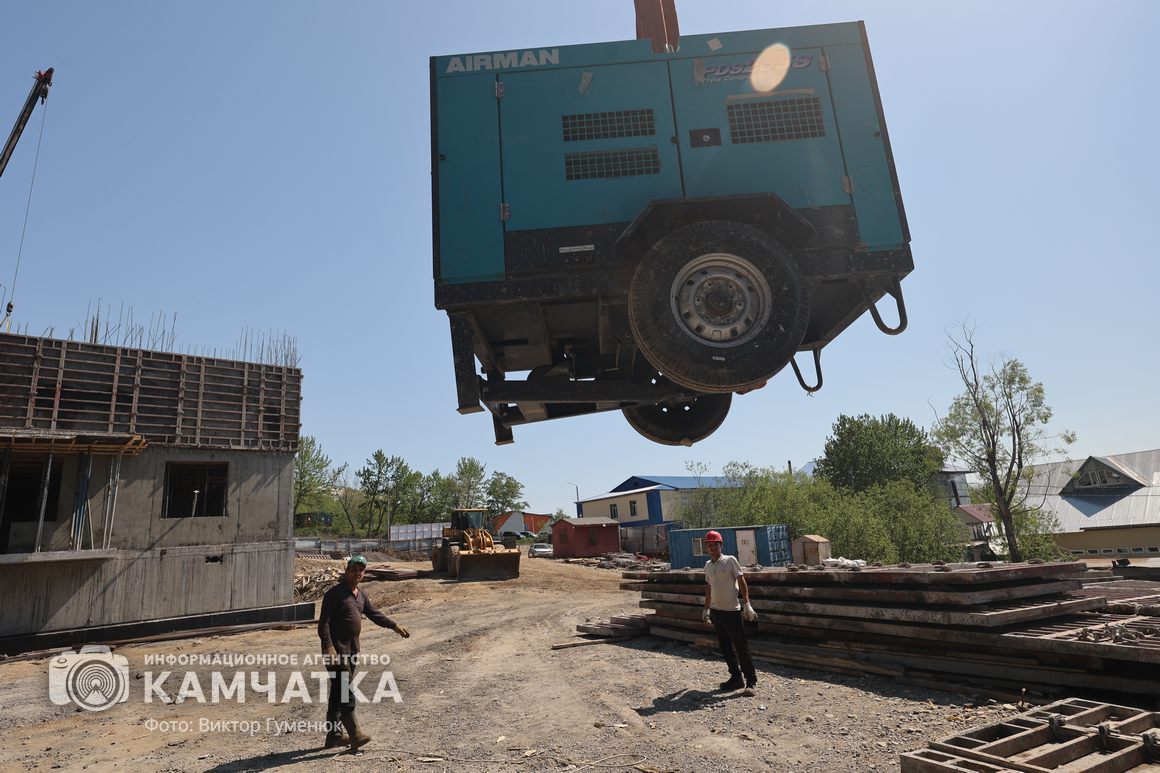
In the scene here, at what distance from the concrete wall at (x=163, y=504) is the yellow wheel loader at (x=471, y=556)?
8474 mm

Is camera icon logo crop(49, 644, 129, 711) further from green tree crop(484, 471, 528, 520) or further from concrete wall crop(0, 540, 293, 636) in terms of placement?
green tree crop(484, 471, 528, 520)

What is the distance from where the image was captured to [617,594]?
1919cm

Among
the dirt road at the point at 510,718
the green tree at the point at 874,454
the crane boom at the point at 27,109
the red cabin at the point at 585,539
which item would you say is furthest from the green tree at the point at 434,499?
the dirt road at the point at 510,718

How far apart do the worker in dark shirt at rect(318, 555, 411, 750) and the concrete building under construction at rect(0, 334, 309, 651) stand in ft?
32.7

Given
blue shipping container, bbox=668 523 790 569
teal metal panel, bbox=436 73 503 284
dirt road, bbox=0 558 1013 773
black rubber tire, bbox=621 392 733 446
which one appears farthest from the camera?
blue shipping container, bbox=668 523 790 569

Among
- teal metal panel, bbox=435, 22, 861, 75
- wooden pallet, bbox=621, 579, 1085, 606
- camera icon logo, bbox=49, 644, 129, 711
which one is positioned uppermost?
teal metal panel, bbox=435, 22, 861, 75

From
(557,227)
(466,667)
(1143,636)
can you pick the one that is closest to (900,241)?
(557,227)

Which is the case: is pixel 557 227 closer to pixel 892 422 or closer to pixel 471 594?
pixel 471 594

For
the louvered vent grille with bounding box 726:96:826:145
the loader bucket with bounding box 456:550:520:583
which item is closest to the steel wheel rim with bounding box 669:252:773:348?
the louvered vent grille with bounding box 726:96:826:145

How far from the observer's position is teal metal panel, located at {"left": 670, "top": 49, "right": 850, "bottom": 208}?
553 cm

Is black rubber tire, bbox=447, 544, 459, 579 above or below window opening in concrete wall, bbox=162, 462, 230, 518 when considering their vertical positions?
below

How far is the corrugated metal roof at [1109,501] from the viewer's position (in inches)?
1320

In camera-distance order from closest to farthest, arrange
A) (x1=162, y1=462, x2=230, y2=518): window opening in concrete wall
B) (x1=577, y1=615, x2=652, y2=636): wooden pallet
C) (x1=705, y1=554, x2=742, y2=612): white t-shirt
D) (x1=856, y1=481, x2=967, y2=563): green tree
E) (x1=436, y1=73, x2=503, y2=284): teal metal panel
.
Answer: (x1=436, y1=73, x2=503, y2=284): teal metal panel → (x1=705, y1=554, x2=742, y2=612): white t-shirt → (x1=577, y1=615, x2=652, y2=636): wooden pallet → (x1=162, y1=462, x2=230, y2=518): window opening in concrete wall → (x1=856, y1=481, x2=967, y2=563): green tree

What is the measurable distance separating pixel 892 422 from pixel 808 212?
5044 centimetres
